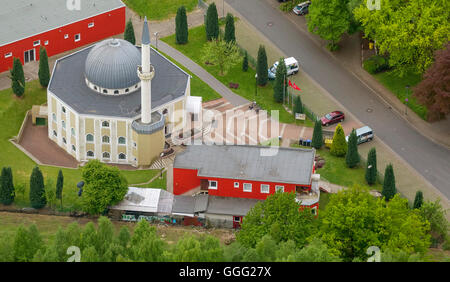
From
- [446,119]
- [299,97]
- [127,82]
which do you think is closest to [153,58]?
[127,82]

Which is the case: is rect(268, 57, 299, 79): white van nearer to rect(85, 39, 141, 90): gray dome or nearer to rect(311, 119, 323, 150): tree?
rect(311, 119, 323, 150): tree

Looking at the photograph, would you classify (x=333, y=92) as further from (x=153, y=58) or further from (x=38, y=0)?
(x=38, y=0)

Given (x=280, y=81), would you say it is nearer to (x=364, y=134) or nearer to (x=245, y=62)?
(x=245, y=62)

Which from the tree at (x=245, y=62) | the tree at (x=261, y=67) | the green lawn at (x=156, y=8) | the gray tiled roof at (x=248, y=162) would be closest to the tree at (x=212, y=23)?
the tree at (x=245, y=62)

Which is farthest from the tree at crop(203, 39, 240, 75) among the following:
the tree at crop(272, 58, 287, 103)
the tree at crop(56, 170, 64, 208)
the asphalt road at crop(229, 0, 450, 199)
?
the tree at crop(56, 170, 64, 208)

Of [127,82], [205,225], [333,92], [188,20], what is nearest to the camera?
[205,225]

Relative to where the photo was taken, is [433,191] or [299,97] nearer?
[433,191]
